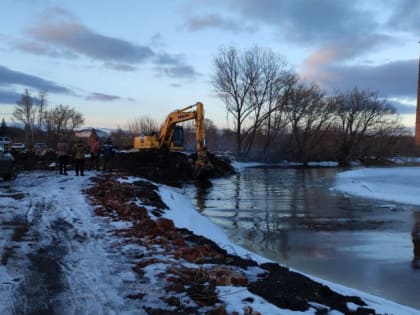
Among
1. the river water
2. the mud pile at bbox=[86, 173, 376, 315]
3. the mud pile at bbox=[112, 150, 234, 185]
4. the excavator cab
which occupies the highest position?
the excavator cab

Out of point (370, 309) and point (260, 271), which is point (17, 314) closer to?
point (260, 271)

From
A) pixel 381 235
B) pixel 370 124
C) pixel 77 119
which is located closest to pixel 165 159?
pixel 381 235

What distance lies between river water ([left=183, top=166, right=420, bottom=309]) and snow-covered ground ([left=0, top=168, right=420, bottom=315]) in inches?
36.8

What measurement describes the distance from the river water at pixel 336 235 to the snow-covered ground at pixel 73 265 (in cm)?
93

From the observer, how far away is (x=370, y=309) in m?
5.22

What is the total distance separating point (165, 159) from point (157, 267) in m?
24.8

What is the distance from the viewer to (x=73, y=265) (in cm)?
644

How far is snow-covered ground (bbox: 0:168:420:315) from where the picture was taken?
194 inches

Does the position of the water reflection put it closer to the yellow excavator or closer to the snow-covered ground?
the snow-covered ground

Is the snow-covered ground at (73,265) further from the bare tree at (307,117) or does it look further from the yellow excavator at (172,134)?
the bare tree at (307,117)

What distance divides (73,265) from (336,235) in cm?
708

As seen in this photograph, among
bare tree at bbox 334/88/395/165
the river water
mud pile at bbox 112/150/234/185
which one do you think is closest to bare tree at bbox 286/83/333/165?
bare tree at bbox 334/88/395/165

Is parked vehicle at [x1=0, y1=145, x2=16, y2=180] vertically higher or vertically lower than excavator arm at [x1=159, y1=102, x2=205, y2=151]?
lower

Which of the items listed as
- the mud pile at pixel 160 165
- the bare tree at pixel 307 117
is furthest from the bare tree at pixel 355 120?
the mud pile at pixel 160 165
